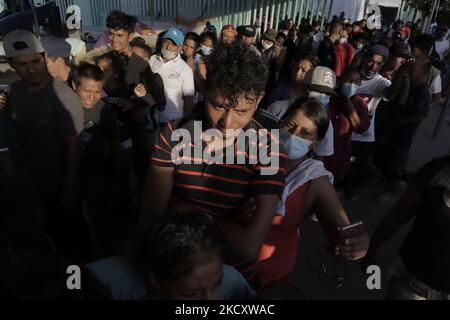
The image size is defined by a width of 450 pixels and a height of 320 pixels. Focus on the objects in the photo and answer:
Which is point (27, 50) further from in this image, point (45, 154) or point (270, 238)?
point (270, 238)

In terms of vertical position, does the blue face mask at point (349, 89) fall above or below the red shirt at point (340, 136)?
above

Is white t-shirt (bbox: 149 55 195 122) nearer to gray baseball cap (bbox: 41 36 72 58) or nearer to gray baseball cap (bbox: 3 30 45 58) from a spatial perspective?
gray baseball cap (bbox: 41 36 72 58)

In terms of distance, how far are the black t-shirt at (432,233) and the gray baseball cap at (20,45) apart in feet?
7.97

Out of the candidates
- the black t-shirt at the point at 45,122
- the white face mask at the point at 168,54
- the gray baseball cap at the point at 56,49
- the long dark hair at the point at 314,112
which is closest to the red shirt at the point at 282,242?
the long dark hair at the point at 314,112

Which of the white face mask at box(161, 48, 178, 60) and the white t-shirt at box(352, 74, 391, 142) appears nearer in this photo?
the white t-shirt at box(352, 74, 391, 142)

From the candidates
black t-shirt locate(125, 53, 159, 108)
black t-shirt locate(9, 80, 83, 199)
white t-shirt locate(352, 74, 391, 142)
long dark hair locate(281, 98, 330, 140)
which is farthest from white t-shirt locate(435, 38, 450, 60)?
black t-shirt locate(9, 80, 83, 199)

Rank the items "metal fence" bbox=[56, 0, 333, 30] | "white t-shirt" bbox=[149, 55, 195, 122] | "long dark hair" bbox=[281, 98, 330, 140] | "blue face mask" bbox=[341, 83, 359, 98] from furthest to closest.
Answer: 1. "metal fence" bbox=[56, 0, 333, 30]
2. "white t-shirt" bbox=[149, 55, 195, 122]
3. "blue face mask" bbox=[341, 83, 359, 98]
4. "long dark hair" bbox=[281, 98, 330, 140]

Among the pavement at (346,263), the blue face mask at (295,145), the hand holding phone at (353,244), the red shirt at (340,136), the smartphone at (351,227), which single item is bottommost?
the pavement at (346,263)

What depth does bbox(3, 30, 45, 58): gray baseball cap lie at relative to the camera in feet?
6.83

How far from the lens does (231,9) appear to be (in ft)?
48.2

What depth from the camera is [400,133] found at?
3.66 m

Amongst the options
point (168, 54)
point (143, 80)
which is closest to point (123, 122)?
point (143, 80)

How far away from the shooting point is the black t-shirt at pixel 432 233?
145cm

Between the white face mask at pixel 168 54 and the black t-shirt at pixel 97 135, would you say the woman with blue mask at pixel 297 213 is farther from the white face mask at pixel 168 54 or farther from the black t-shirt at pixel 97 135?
the white face mask at pixel 168 54
